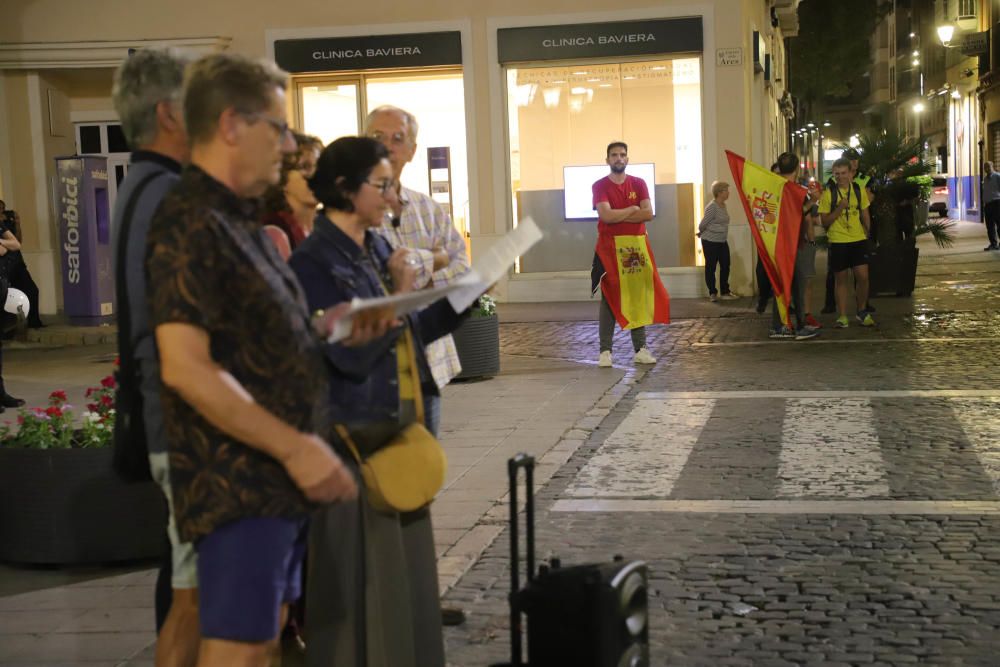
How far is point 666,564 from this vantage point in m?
5.64

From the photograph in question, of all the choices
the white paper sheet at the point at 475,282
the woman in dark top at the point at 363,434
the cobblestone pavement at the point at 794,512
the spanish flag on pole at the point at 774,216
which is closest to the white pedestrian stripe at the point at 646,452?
the cobblestone pavement at the point at 794,512

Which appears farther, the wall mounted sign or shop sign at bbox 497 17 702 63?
shop sign at bbox 497 17 702 63

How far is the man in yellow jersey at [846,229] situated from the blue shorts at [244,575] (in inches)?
479

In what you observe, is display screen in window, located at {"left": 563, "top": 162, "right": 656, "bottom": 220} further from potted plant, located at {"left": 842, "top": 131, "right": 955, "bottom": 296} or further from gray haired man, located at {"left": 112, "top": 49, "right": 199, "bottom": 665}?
gray haired man, located at {"left": 112, "top": 49, "right": 199, "bottom": 665}

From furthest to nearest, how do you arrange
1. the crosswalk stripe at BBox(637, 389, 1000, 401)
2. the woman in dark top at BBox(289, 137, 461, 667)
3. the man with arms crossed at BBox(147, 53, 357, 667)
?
the crosswalk stripe at BBox(637, 389, 1000, 401) → the woman in dark top at BBox(289, 137, 461, 667) → the man with arms crossed at BBox(147, 53, 357, 667)

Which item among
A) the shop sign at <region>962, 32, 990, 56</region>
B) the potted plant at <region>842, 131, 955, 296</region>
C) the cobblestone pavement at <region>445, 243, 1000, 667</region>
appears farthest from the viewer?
the shop sign at <region>962, 32, 990, 56</region>

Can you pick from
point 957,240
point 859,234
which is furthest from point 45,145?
point 957,240

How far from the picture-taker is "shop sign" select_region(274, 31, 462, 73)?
20.3m

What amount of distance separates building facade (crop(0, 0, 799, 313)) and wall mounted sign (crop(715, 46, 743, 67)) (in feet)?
0.07

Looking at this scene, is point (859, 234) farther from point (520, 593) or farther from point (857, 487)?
point (520, 593)

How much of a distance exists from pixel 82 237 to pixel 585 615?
51.7ft

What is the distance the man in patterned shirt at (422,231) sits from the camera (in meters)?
4.87

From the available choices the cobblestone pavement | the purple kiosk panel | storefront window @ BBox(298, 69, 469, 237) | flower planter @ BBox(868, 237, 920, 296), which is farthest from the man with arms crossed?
storefront window @ BBox(298, 69, 469, 237)

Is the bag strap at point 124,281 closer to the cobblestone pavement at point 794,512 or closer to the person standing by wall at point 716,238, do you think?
the cobblestone pavement at point 794,512
